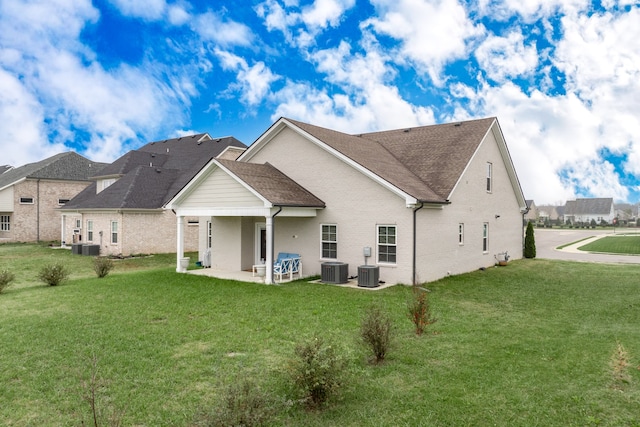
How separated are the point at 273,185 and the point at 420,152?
8.13 meters

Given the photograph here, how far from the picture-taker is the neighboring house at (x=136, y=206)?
27141 millimetres

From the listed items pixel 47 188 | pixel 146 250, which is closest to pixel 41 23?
pixel 146 250

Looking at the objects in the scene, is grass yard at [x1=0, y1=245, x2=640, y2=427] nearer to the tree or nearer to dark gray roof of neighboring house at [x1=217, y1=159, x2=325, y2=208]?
dark gray roof of neighboring house at [x1=217, y1=159, x2=325, y2=208]

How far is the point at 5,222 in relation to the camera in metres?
37.7

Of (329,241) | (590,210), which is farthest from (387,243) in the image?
(590,210)

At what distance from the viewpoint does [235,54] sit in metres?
26.5

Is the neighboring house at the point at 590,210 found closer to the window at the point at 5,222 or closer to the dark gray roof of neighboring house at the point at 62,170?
the dark gray roof of neighboring house at the point at 62,170

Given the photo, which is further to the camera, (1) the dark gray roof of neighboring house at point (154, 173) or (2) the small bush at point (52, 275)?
(1) the dark gray roof of neighboring house at point (154, 173)

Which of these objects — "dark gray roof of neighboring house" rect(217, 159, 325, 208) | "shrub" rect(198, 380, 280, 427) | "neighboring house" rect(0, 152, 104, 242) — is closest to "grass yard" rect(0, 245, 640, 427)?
"shrub" rect(198, 380, 280, 427)

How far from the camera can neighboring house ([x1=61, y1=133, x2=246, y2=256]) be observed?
89.0 ft

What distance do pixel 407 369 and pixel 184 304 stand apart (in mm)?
7572

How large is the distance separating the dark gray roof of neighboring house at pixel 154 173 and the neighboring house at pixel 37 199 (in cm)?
610

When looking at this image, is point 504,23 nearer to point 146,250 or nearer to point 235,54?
point 235,54

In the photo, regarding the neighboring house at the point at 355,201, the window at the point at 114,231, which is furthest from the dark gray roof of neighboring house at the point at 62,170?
the neighboring house at the point at 355,201
